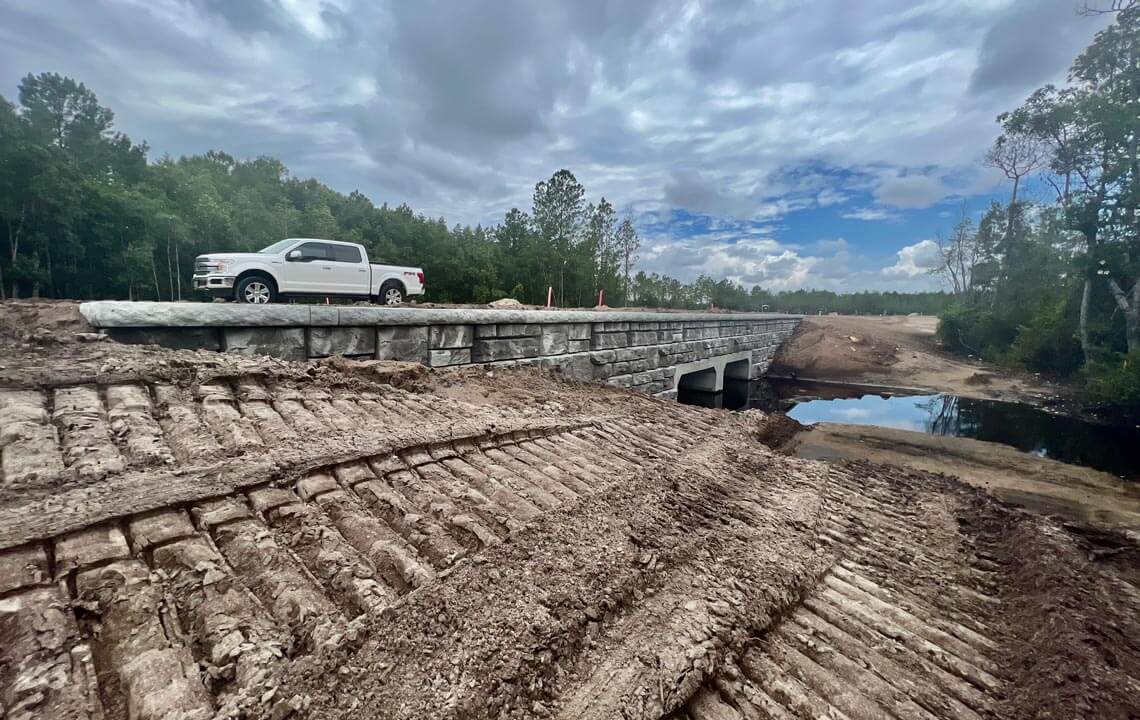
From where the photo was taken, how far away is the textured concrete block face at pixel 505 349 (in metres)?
5.36

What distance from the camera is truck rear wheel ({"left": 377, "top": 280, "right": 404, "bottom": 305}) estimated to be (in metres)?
9.23

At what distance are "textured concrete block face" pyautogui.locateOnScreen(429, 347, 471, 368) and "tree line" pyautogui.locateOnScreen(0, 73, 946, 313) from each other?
24205 millimetres

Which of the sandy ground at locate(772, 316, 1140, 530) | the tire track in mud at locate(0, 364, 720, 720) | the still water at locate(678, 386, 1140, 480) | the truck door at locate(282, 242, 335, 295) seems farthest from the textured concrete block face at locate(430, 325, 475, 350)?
the still water at locate(678, 386, 1140, 480)

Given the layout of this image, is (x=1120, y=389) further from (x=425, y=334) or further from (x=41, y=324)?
(x=41, y=324)

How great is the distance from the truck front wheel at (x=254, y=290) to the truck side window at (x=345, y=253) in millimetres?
1273

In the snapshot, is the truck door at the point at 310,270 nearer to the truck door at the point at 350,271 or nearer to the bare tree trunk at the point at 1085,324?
the truck door at the point at 350,271

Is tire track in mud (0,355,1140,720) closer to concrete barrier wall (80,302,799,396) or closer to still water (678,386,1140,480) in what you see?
concrete barrier wall (80,302,799,396)

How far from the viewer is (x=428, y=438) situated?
10.0 feet

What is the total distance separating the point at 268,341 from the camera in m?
3.72

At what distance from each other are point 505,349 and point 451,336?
35.1 inches

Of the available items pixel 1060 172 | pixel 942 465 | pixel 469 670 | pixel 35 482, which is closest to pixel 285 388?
pixel 35 482

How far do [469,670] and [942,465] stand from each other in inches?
372

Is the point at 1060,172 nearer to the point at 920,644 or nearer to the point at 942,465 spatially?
the point at 942,465

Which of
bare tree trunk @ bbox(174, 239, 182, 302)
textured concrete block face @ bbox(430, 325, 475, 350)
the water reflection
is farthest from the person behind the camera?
bare tree trunk @ bbox(174, 239, 182, 302)
